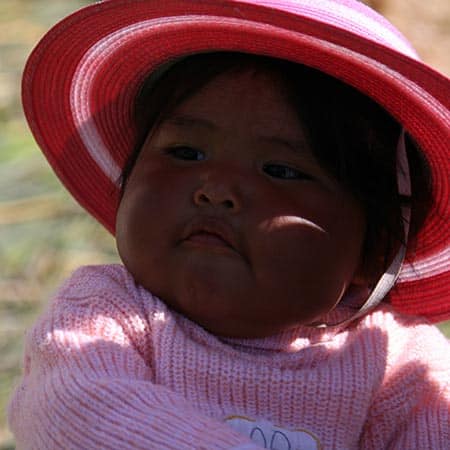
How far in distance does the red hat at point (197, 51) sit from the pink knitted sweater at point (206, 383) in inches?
9.2

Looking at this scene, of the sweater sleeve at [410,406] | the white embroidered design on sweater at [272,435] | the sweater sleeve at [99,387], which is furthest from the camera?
the sweater sleeve at [410,406]

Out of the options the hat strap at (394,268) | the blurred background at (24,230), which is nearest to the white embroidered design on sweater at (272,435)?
the hat strap at (394,268)

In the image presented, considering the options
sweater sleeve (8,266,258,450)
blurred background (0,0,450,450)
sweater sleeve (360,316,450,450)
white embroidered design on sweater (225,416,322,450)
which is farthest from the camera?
blurred background (0,0,450,450)

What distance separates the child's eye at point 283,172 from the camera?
183cm

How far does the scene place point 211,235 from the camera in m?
1.78

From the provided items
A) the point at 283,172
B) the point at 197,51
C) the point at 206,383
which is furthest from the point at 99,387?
the point at 197,51

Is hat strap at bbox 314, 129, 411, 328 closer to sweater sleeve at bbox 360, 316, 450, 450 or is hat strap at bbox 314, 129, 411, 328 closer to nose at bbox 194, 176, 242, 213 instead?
sweater sleeve at bbox 360, 316, 450, 450

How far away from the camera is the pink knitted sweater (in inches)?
64.2

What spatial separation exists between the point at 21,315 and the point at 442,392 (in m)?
1.35

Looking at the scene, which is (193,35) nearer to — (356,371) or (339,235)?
(339,235)

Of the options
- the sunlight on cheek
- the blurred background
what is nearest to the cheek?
the sunlight on cheek

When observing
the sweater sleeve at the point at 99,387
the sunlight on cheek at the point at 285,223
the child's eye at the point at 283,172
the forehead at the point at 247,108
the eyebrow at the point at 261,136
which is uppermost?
the forehead at the point at 247,108

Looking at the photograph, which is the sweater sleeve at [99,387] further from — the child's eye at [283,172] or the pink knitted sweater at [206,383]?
the child's eye at [283,172]

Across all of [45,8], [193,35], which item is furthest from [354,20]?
[45,8]
